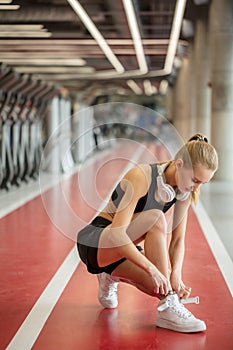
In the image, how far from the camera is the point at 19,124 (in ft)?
43.9

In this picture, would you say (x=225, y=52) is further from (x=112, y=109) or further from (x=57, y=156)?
(x=112, y=109)

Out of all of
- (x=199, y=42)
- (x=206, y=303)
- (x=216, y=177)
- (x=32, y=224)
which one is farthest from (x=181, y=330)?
(x=199, y=42)

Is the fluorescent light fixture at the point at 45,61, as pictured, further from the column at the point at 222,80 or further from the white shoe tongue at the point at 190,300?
the white shoe tongue at the point at 190,300

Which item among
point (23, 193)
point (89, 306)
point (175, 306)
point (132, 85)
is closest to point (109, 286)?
point (89, 306)

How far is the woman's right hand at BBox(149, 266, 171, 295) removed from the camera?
3701 mm

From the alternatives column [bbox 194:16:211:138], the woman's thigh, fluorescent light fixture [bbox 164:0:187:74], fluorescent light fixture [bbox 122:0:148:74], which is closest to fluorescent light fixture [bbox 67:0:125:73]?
fluorescent light fixture [bbox 122:0:148:74]

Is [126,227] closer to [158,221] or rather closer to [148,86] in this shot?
[158,221]

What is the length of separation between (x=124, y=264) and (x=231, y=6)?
427 inches

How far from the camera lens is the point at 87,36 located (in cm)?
1209

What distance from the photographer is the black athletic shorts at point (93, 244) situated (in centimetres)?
399

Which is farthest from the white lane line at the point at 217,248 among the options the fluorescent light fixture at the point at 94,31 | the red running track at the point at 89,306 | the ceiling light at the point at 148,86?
the ceiling light at the point at 148,86

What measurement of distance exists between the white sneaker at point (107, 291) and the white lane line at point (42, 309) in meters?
0.34

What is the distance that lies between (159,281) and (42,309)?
39.5 inches

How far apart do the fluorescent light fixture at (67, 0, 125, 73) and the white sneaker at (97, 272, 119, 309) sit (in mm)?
5159
